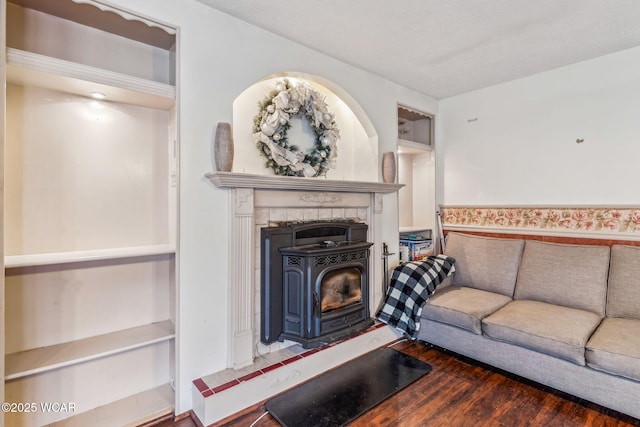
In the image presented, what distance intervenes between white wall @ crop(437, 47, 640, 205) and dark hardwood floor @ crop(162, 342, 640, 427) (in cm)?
169

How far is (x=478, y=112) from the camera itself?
11.1ft

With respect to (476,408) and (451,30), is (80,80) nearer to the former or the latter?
(451,30)

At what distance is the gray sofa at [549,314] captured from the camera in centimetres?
187

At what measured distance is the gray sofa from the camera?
1.87 m

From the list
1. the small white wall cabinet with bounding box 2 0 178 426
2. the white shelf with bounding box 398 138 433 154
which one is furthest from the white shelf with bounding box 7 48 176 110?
the white shelf with bounding box 398 138 433 154

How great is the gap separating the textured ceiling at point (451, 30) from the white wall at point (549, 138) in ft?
0.69

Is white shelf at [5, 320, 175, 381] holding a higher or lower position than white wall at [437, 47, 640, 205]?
lower

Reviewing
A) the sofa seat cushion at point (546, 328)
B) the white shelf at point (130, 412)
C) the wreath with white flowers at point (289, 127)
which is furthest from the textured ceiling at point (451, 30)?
the white shelf at point (130, 412)

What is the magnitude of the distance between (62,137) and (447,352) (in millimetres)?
3180

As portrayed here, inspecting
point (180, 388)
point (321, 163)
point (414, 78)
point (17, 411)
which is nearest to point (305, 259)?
point (321, 163)

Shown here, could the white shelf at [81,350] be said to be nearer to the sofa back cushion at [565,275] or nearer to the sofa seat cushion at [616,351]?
the sofa seat cushion at [616,351]

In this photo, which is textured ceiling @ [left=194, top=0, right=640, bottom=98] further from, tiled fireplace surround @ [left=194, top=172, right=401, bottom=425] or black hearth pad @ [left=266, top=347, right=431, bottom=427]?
black hearth pad @ [left=266, top=347, right=431, bottom=427]

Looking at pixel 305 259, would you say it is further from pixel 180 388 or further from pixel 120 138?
pixel 120 138

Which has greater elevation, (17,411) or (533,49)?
(533,49)
